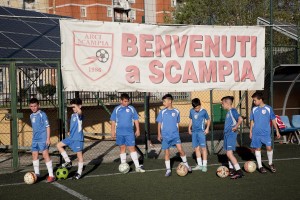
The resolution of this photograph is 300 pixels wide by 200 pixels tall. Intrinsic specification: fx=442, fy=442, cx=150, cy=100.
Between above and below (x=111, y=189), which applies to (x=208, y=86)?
above

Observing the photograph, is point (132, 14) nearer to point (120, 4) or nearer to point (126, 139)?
point (120, 4)

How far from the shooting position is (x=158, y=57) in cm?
1102

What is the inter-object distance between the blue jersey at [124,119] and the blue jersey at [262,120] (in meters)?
2.65

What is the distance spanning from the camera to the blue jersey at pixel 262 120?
957cm

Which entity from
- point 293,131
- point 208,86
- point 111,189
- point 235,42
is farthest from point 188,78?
point 293,131

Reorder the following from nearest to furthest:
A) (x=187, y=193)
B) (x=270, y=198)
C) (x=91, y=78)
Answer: (x=270, y=198), (x=187, y=193), (x=91, y=78)

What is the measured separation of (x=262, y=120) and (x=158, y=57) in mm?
3048

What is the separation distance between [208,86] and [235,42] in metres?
1.43

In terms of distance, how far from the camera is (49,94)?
48.9 ft

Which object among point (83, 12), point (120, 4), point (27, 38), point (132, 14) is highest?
point (120, 4)

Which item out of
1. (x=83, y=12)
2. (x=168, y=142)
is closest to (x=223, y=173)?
(x=168, y=142)

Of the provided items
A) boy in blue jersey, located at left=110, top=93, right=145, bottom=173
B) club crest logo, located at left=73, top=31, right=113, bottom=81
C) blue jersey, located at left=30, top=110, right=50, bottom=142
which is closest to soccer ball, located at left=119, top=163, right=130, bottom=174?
boy in blue jersey, located at left=110, top=93, right=145, bottom=173

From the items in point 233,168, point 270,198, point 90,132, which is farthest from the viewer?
point 90,132

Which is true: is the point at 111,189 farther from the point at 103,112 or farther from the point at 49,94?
the point at 103,112
